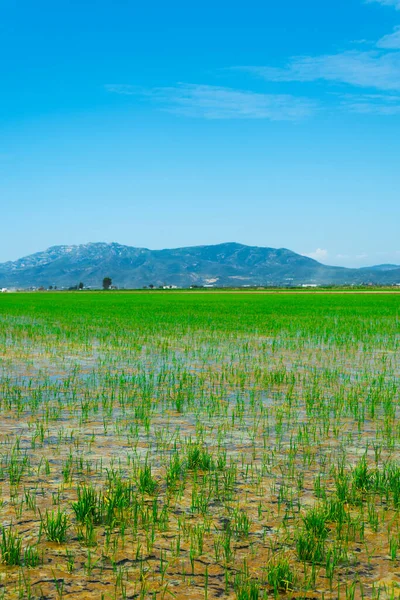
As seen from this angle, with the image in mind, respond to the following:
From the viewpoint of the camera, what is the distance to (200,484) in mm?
6473

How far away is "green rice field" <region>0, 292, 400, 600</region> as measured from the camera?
4.45 metres

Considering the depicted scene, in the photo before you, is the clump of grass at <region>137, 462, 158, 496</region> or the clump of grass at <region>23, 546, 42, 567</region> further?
the clump of grass at <region>137, 462, 158, 496</region>

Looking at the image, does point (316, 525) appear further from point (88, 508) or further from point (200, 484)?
point (88, 508)

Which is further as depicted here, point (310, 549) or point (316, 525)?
point (316, 525)

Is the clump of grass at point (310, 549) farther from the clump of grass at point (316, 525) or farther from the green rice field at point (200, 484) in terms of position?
the clump of grass at point (316, 525)

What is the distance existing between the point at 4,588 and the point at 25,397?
25.5ft

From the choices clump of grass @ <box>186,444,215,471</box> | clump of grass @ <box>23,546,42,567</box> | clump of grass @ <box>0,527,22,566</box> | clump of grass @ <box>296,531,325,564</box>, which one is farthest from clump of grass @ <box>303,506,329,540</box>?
clump of grass @ <box>0,527,22,566</box>

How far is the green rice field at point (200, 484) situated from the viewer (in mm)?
4445

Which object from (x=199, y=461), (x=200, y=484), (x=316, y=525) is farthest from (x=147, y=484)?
(x=316, y=525)

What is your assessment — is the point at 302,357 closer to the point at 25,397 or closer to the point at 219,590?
the point at 25,397

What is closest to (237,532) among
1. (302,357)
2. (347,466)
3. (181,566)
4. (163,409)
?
(181,566)

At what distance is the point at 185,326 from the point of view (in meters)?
29.8

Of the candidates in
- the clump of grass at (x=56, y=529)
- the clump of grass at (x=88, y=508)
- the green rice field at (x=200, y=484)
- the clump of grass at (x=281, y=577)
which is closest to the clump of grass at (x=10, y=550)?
the green rice field at (x=200, y=484)

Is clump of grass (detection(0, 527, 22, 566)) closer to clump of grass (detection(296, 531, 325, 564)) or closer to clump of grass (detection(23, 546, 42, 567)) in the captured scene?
clump of grass (detection(23, 546, 42, 567))
